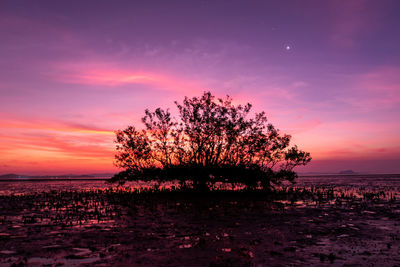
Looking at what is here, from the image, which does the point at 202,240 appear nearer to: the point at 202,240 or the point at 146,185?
the point at 202,240

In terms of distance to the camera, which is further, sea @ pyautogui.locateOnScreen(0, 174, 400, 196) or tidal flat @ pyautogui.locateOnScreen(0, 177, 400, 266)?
sea @ pyautogui.locateOnScreen(0, 174, 400, 196)

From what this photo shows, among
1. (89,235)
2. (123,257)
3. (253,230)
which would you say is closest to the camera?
(123,257)

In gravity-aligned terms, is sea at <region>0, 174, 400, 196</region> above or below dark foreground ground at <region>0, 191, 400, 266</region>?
below

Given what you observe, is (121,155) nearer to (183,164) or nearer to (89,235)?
(183,164)

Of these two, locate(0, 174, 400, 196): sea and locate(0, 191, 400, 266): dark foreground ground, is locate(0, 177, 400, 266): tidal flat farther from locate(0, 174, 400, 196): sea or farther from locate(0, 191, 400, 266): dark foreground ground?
locate(0, 174, 400, 196): sea

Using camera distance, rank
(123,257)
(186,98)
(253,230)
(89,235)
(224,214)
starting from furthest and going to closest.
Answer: (186,98), (224,214), (253,230), (89,235), (123,257)

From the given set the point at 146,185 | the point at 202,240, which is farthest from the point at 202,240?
the point at 146,185

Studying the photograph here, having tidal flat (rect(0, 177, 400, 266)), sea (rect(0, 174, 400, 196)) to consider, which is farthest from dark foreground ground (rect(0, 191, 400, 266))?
sea (rect(0, 174, 400, 196))

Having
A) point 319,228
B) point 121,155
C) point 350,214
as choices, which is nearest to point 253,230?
point 319,228

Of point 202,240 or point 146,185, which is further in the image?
point 146,185

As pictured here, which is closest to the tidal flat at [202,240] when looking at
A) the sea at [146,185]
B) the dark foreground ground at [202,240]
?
the dark foreground ground at [202,240]

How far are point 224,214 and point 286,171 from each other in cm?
2202

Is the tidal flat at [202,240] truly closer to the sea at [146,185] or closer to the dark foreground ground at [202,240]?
the dark foreground ground at [202,240]

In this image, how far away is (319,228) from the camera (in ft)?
A: 51.4
